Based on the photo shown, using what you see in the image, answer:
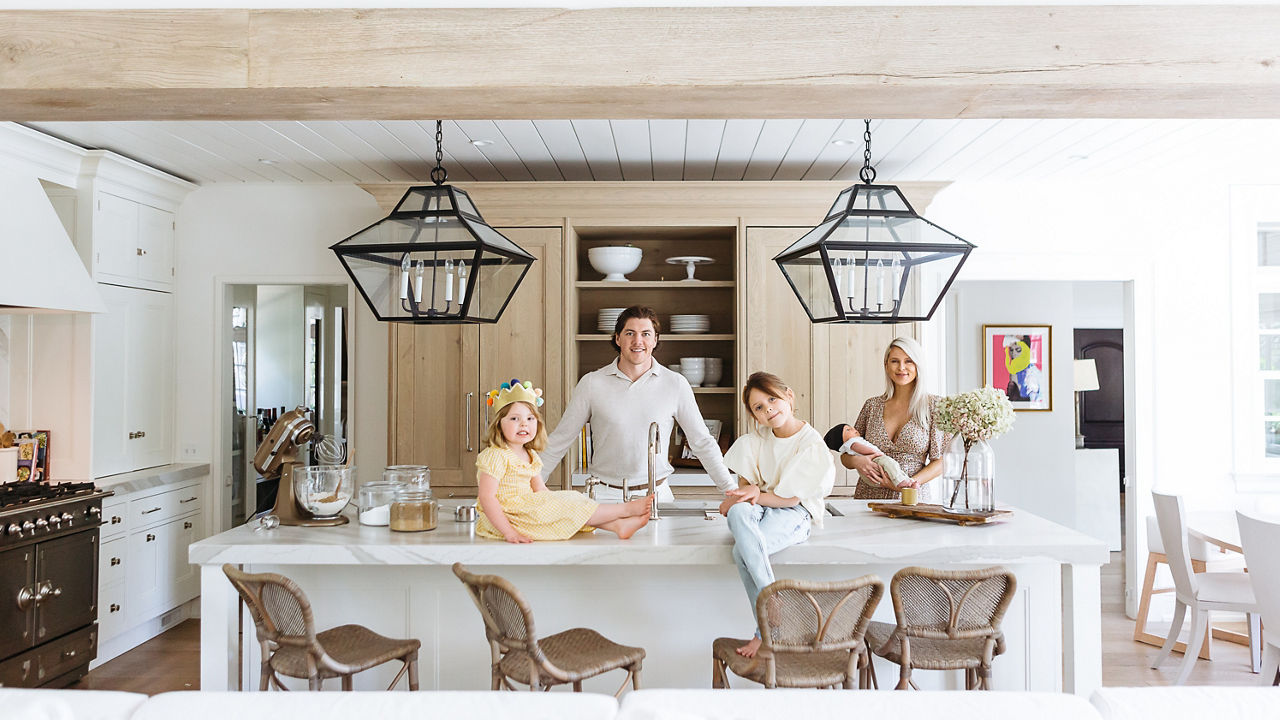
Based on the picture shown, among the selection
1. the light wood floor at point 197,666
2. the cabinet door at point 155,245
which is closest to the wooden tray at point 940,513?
the light wood floor at point 197,666

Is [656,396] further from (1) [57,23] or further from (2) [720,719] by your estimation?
(1) [57,23]

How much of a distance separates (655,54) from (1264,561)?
2904mm

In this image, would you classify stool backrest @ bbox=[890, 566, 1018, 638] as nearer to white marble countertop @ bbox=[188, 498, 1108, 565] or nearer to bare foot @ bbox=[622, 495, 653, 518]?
white marble countertop @ bbox=[188, 498, 1108, 565]

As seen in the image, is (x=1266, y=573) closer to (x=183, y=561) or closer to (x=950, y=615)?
(x=950, y=615)

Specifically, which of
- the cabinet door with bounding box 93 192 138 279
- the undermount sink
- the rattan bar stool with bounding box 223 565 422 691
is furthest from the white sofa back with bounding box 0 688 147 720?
the cabinet door with bounding box 93 192 138 279

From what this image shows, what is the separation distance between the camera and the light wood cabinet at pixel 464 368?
4445mm

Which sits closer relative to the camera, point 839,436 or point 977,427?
point 977,427

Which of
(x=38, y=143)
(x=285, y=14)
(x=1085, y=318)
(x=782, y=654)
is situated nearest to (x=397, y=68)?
(x=285, y=14)

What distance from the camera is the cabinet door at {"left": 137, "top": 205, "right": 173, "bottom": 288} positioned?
455cm

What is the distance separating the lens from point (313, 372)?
6.14 metres

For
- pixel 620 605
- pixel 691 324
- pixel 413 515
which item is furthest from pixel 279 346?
pixel 620 605

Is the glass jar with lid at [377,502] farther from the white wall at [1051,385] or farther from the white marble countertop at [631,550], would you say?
the white wall at [1051,385]

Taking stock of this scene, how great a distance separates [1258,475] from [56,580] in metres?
5.80

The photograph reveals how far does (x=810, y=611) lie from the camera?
2287 millimetres
